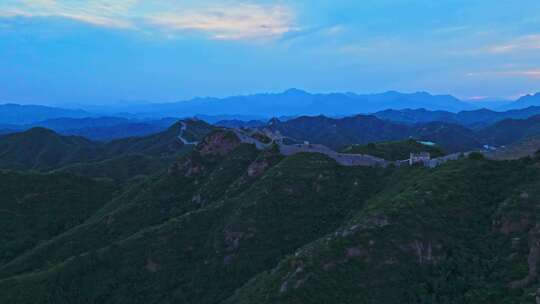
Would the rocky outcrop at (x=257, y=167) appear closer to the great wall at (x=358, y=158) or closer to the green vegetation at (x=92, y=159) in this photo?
the great wall at (x=358, y=158)

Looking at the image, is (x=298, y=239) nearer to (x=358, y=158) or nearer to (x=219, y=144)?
(x=358, y=158)

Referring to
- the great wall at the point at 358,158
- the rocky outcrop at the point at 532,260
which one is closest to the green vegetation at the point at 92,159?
the great wall at the point at 358,158

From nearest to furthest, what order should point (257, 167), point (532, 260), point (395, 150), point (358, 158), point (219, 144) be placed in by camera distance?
1. point (532, 260)
2. point (358, 158)
3. point (257, 167)
4. point (395, 150)
5. point (219, 144)

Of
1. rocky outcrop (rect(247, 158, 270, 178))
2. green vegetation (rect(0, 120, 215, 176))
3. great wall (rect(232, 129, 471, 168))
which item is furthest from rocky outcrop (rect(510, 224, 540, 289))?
green vegetation (rect(0, 120, 215, 176))

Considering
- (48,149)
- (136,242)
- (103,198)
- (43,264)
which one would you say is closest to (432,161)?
(136,242)

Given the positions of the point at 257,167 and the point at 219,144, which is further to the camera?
the point at 219,144

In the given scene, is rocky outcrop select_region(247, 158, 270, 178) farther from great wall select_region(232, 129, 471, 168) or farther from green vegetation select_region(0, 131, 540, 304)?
great wall select_region(232, 129, 471, 168)

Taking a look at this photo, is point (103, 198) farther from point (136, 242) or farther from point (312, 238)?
point (312, 238)

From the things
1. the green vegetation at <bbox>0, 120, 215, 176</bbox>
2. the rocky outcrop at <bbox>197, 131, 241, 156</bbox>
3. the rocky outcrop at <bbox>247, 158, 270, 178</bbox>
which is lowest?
the green vegetation at <bbox>0, 120, 215, 176</bbox>

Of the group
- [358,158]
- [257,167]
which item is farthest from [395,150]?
[257,167]
